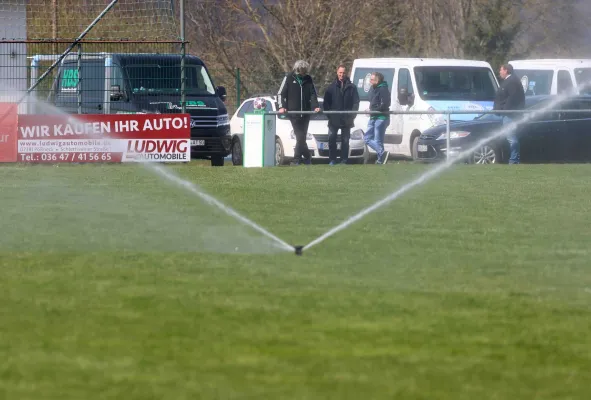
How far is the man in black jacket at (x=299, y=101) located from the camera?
2372cm

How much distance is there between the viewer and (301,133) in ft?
77.7

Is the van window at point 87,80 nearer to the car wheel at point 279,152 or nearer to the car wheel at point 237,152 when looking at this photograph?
the car wheel at point 237,152

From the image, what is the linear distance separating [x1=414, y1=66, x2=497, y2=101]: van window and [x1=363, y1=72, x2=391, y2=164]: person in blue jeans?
1479 millimetres

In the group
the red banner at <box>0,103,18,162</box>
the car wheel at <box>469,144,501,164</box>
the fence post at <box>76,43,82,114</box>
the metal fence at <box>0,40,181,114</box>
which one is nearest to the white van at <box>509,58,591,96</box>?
the car wheel at <box>469,144,501,164</box>

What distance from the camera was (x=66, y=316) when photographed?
7.73 metres

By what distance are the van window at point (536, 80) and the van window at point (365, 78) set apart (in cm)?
464

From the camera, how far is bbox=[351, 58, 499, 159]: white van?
2497 centimetres

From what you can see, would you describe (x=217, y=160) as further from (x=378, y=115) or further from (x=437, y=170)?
(x=437, y=170)

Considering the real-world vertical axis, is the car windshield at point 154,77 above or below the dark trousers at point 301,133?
above

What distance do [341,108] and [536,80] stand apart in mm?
7641

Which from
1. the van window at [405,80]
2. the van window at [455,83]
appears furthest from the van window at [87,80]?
the van window at [455,83]

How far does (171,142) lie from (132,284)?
13777 millimetres

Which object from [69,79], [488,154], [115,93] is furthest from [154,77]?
[488,154]

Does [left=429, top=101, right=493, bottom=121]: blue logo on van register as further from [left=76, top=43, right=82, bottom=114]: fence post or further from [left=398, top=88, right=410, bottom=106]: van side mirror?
[left=76, top=43, right=82, bottom=114]: fence post
